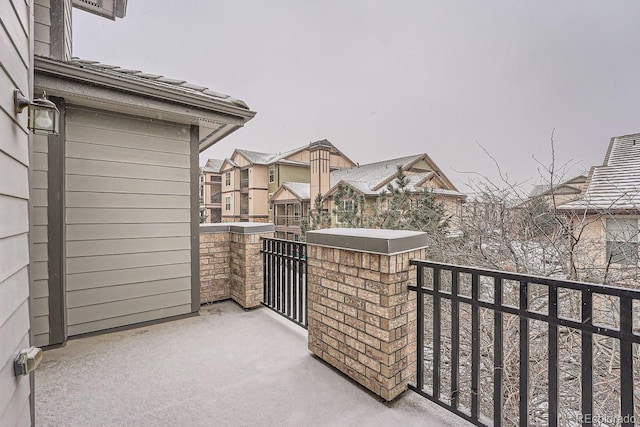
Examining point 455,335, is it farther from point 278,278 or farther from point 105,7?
point 105,7

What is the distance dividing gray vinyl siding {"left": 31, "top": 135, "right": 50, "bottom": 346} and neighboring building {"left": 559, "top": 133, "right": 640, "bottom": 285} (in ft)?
19.3

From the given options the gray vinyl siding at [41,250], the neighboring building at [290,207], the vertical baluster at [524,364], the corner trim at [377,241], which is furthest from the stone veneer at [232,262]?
the neighboring building at [290,207]

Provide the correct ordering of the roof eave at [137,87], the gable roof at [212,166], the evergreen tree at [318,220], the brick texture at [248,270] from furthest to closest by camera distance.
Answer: the gable roof at [212,166]
the evergreen tree at [318,220]
the brick texture at [248,270]
the roof eave at [137,87]

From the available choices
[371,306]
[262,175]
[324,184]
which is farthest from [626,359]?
[262,175]

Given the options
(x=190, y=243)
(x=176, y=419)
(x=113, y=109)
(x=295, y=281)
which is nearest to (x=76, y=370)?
(x=176, y=419)

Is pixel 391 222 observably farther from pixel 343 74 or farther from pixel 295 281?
pixel 343 74

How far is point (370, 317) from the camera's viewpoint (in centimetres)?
212

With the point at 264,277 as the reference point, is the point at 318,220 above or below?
above

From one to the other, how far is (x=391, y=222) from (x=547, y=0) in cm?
722

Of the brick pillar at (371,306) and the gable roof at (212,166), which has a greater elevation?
the gable roof at (212,166)

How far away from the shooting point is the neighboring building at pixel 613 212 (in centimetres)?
376

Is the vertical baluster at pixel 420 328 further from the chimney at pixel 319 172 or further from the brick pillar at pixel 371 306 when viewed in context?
the chimney at pixel 319 172

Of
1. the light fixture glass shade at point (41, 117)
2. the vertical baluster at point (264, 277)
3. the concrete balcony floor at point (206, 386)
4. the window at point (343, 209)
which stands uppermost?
the light fixture glass shade at point (41, 117)

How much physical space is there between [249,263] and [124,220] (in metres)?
1.55
